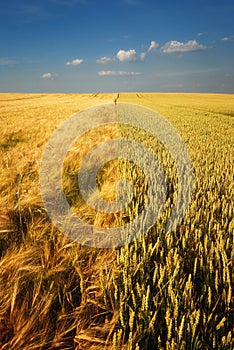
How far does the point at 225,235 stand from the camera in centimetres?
214

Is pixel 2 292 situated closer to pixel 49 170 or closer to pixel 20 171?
pixel 20 171

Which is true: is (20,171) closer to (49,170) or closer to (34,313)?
(49,170)

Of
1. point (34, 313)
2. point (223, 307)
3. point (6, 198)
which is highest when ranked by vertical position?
point (6, 198)

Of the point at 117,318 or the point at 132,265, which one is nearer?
the point at 117,318

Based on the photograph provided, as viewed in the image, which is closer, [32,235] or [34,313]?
[34,313]

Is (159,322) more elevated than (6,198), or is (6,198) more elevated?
(6,198)

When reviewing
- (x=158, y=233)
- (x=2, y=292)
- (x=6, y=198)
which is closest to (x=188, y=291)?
(x=158, y=233)

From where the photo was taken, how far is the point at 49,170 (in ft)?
12.1

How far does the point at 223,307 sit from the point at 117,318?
57cm

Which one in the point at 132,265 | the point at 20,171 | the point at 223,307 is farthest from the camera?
the point at 20,171

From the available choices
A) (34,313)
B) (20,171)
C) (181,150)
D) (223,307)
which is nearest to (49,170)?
(20,171)

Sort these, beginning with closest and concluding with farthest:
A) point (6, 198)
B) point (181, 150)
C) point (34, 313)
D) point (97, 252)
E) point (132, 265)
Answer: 1. point (34, 313)
2. point (132, 265)
3. point (97, 252)
4. point (6, 198)
5. point (181, 150)

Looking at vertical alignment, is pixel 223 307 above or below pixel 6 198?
below

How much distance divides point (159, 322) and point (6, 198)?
1.72 m
